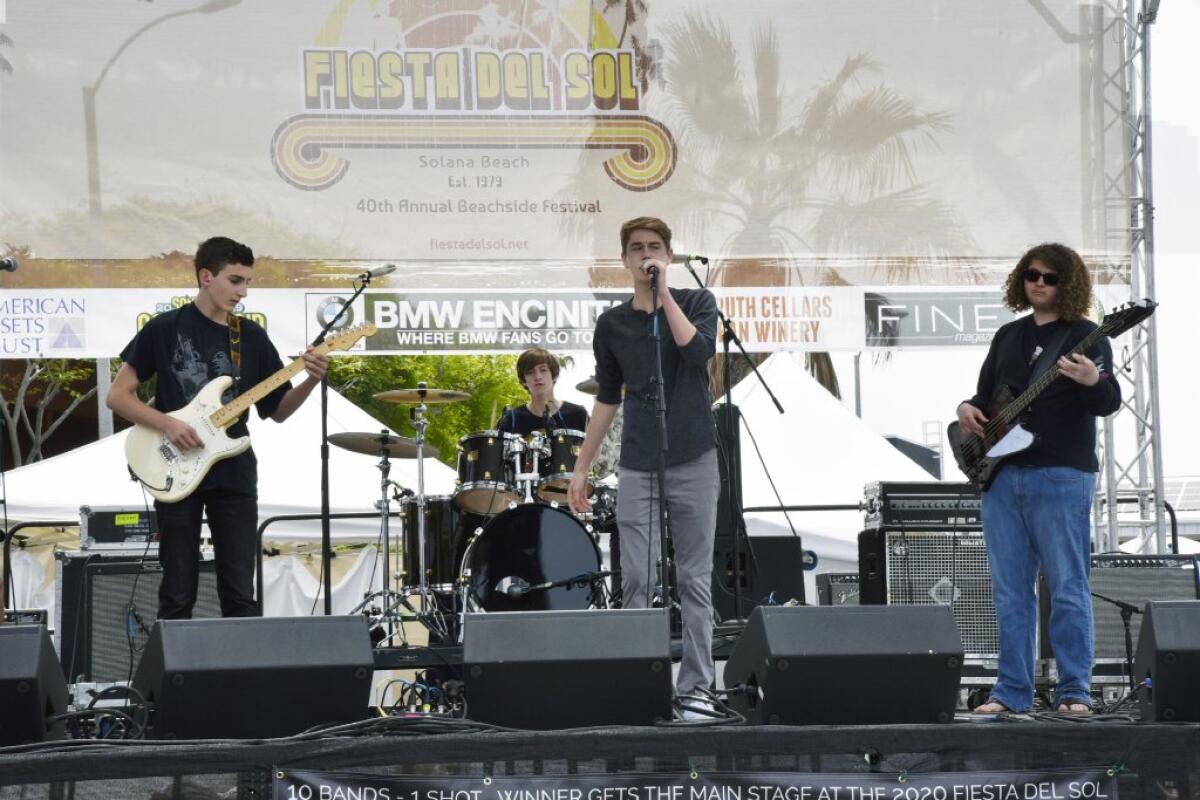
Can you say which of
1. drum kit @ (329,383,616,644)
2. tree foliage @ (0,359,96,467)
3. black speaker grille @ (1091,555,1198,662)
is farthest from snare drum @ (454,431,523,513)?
tree foliage @ (0,359,96,467)

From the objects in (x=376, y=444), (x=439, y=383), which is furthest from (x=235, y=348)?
(x=439, y=383)

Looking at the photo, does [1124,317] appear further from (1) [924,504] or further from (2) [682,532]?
(1) [924,504]

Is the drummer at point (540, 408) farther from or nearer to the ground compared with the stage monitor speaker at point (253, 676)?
farther from the ground

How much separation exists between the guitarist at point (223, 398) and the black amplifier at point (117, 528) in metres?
2.14

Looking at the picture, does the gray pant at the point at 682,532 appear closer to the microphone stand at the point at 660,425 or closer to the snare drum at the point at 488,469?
the microphone stand at the point at 660,425

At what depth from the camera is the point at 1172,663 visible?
A: 4195mm

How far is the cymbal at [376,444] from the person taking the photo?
784 cm

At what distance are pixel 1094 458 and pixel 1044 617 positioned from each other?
168cm

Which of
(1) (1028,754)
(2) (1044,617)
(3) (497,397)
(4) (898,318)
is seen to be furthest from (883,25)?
(3) (497,397)

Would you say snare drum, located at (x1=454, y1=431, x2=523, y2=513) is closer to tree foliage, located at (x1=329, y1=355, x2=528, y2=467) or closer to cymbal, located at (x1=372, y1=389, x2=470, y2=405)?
cymbal, located at (x1=372, y1=389, x2=470, y2=405)

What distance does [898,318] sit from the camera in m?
8.48

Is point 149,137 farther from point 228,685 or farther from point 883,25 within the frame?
point 228,685

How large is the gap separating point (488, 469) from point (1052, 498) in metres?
3.56

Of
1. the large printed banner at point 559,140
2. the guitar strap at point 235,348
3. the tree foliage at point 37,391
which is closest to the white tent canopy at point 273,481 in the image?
the large printed banner at point 559,140
